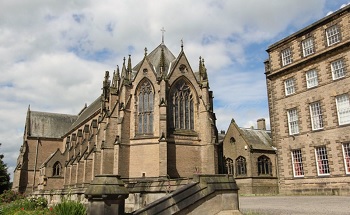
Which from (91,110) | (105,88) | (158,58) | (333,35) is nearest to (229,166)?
(158,58)

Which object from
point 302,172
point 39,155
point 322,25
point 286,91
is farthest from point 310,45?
point 39,155

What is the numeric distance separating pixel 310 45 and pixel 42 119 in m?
55.9

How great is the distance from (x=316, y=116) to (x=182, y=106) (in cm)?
1296

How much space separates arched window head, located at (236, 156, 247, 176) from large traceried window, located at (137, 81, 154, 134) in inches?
469

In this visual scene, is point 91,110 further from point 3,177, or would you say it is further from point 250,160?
point 250,160

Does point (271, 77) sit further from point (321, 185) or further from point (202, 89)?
point (321, 185)

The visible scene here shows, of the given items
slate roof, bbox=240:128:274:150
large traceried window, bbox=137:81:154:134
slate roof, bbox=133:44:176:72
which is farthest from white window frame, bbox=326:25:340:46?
large traceried window, bbox=137:81:154:134

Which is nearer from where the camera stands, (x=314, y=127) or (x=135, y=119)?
(x=314, y=127)

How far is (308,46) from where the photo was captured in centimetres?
2777

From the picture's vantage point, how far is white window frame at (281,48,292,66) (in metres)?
29.5

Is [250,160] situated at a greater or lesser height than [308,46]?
lesser

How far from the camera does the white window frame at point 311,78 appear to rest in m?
27.0

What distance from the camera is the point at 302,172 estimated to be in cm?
2730

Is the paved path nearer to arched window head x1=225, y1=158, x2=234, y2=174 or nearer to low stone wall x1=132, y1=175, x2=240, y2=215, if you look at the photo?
low stone wall x1=132, y1=175, x2=240, y2=215
